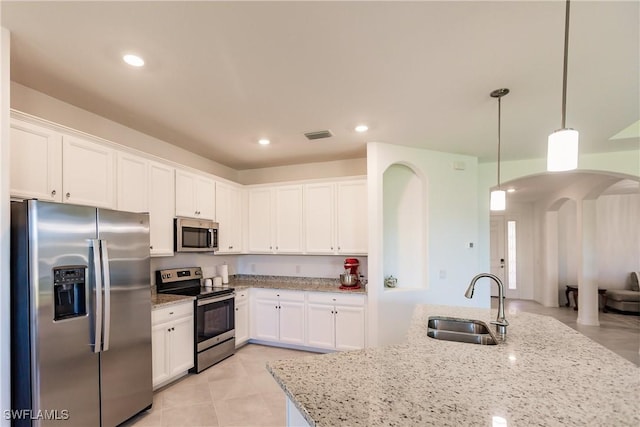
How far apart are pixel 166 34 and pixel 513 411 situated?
2.45 meters

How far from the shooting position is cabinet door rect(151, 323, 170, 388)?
3010 mm

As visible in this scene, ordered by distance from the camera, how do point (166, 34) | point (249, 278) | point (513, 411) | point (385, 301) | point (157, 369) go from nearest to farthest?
1. point (513, 411)
2. point (166, 34)
3. point (157, 369)
4. point (385, 301)
5. point (249, 278)

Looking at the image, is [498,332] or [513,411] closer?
[513,411]

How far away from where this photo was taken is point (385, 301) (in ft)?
12.9

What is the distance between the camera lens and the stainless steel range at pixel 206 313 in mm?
3588

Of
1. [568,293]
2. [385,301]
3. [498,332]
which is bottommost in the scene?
[568,293]

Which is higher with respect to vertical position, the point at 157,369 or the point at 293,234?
Result: the point at 293,234

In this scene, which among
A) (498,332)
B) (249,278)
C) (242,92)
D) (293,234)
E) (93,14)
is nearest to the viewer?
(93,14)

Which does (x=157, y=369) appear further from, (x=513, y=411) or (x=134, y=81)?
(x=513, y=411)

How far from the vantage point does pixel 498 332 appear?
6.59 ft

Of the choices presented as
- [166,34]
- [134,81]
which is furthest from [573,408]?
[134,81]

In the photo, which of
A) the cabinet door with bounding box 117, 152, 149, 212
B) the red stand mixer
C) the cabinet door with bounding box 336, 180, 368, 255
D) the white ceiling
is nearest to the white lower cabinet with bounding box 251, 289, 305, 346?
the red stand mixer

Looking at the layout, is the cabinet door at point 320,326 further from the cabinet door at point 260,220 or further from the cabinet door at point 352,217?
the cabinet door at point 260,220

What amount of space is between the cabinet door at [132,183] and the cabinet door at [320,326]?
2398mm
